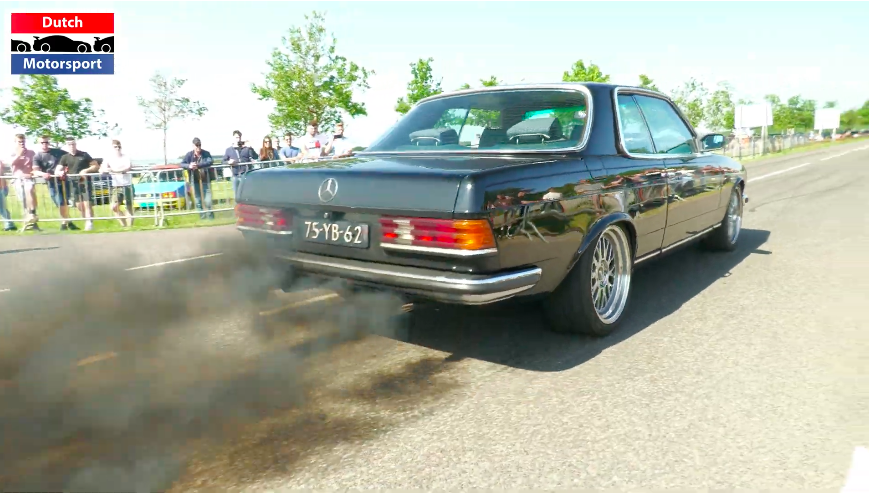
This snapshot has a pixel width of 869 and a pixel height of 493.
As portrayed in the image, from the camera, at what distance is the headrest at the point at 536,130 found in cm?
→ 389

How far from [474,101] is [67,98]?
28.6 m

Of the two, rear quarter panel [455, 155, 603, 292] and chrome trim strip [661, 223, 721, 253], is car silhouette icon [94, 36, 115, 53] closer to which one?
chrome trim strip [661, 223, 721, 253]

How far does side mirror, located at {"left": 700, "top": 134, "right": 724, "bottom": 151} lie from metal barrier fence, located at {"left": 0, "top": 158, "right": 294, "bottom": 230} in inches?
345

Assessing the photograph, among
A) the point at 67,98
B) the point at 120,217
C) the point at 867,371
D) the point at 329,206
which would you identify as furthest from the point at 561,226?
the point at 67,98

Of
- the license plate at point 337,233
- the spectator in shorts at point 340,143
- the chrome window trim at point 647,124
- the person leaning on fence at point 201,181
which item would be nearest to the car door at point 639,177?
the chrome window trim at point 647,124

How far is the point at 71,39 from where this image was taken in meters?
16.7

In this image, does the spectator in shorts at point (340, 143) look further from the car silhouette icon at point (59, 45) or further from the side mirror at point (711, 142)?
the car silhouette icon at point (59, 45)

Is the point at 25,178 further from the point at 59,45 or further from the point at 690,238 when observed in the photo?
the point at 690,238

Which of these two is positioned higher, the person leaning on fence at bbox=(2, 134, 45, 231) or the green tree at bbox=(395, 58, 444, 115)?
the green tree at bbox=(395, 58, 444, 115)

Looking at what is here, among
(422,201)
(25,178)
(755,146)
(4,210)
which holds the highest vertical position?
(755,146)

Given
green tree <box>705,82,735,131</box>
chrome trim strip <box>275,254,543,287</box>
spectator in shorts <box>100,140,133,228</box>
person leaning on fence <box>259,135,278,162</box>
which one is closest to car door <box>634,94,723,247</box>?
chrome trim strip <box>275,254,543,287</box>

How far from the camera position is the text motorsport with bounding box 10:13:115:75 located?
15258 mm

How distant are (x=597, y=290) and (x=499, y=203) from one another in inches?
47.2

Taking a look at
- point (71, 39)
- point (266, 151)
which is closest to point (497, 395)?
point (266, 151)
